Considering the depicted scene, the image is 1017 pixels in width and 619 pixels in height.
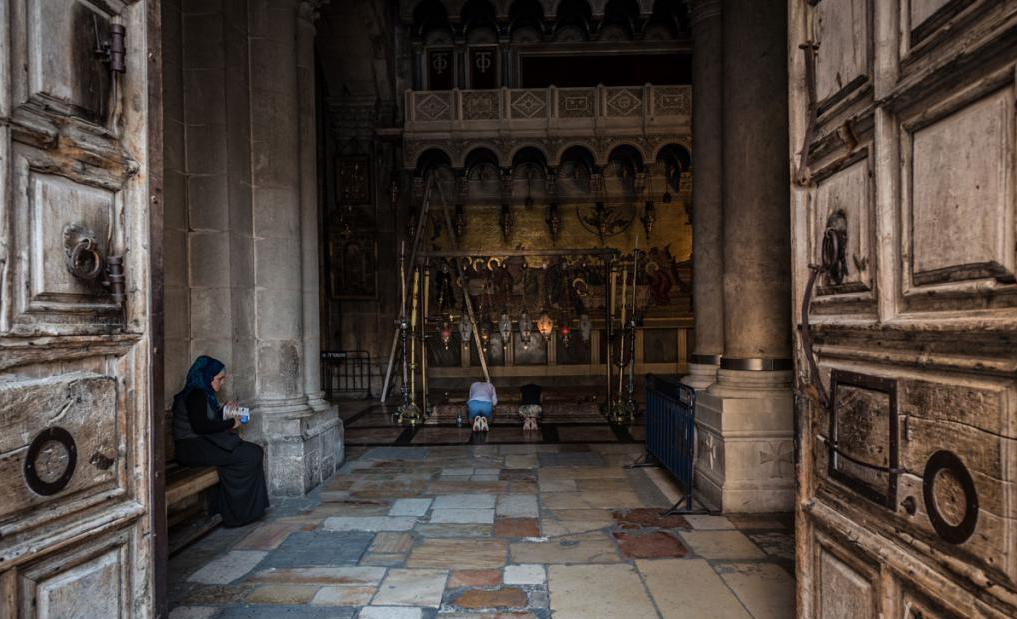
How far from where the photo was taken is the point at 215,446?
486 cm

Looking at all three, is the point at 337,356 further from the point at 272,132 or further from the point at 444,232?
the point at 272,132

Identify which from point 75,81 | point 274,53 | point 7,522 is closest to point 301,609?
point 7,522

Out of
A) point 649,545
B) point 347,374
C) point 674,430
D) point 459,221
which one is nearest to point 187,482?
point 649,545

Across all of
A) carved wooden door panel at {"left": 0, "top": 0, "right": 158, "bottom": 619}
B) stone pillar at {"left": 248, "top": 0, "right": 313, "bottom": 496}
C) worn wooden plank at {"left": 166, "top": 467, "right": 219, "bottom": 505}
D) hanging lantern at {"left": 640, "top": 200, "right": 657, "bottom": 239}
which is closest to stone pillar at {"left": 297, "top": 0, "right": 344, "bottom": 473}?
stone pillar at {"left": 248, "top": 0, "right": 313, "bottom": 496}

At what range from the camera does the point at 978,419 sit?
1434mm

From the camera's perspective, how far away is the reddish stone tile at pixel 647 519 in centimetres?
477

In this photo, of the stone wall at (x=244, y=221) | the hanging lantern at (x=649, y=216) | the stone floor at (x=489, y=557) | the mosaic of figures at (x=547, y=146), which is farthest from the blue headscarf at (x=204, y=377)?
the hanging lantern at (x=649, y=216)

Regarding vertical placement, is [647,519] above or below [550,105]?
below

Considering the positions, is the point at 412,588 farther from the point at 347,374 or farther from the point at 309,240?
the point at 347,374

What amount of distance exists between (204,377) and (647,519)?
12.7 ft

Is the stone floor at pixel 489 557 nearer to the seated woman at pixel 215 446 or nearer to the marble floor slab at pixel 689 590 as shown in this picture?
the marble floor slab at pixel 689 590

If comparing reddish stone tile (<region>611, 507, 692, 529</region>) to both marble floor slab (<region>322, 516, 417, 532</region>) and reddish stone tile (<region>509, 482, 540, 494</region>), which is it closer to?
reddish stone tile (<region>509, 482, 540, 494</region>)

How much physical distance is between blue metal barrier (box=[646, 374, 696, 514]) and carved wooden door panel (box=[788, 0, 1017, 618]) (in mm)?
3078

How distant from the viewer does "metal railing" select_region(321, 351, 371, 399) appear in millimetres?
12914
